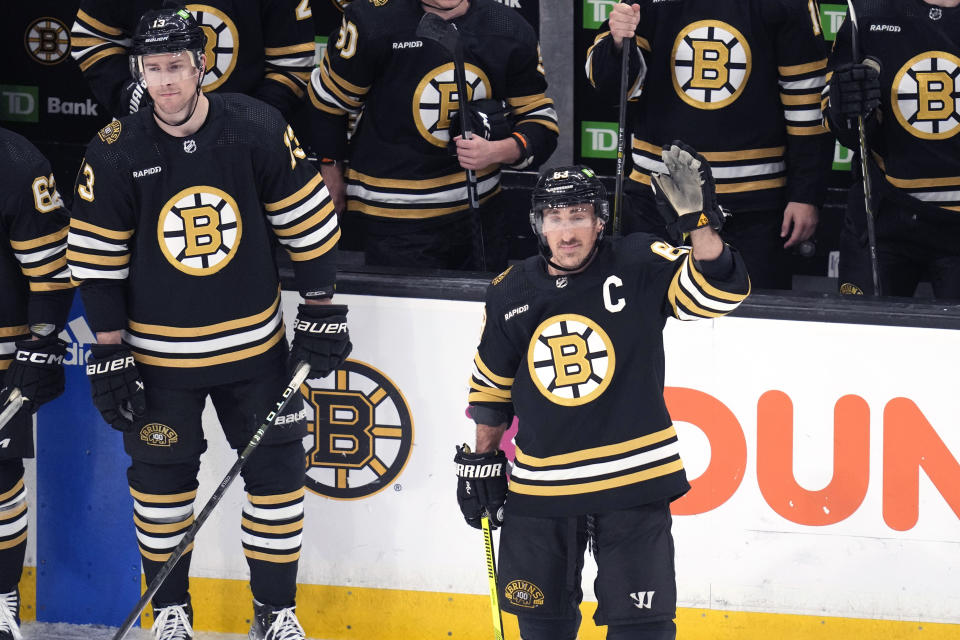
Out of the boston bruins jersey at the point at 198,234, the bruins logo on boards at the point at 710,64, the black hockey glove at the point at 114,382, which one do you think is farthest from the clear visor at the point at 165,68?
the bruins logo on boards at the point at 710,64

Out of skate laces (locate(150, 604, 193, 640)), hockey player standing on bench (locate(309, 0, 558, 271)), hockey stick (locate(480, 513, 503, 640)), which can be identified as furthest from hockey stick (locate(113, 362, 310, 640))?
hockey player standing on bench (locate(309, 0, 558, 271))

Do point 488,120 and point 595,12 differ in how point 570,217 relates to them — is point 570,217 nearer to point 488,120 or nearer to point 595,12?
point 488,120

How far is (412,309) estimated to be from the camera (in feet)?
12.7

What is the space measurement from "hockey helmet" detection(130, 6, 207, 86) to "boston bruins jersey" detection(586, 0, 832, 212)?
4.14ft

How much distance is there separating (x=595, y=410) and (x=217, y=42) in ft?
5.72

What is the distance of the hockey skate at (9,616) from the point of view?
150 inches

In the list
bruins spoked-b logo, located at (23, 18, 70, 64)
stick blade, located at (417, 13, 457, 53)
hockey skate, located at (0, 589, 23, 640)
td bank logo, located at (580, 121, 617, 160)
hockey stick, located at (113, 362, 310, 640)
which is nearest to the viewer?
hockey stick, located at (113, 362, 310, 640)

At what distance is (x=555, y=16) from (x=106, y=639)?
2659 mm

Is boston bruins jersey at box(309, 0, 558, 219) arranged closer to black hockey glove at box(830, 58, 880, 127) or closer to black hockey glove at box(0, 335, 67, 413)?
black hockey glove at box(830, 58, 880, 127)

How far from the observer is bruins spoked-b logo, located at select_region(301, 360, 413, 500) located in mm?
3920

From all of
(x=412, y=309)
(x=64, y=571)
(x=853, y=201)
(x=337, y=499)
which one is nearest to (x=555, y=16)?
(x=853, y=201)

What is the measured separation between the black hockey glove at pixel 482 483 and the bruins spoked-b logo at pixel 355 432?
0.59 m

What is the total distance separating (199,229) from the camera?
345 centimetres

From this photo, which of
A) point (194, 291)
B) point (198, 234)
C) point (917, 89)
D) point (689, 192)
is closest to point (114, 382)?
point (194, 291)
